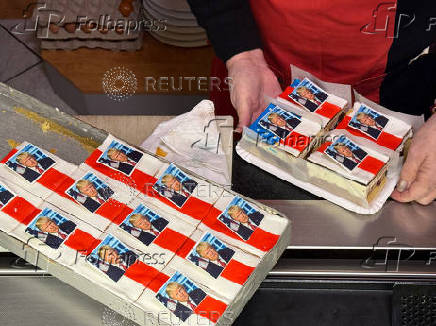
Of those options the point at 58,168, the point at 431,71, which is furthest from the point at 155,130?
the point at 431,71

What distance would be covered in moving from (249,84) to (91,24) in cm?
136

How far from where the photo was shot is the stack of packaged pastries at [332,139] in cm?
176

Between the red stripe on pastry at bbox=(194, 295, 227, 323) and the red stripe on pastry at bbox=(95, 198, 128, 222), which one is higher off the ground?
the red stripe on pastry at bbox=(95, 198, 128, 222)

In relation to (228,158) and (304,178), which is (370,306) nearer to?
(304,178)

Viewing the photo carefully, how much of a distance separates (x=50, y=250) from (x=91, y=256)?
0.32ft

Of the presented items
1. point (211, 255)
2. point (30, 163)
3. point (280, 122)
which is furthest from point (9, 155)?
point (280, 122)

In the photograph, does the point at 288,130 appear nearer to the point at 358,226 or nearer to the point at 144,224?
the point at 358,226

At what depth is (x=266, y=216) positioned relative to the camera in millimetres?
1563

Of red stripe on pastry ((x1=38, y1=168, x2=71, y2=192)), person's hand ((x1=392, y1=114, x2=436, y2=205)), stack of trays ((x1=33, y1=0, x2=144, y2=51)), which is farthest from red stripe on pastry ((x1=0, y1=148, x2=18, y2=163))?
stack of trays ((x1=33, y1=0, x2=144, y2=51))

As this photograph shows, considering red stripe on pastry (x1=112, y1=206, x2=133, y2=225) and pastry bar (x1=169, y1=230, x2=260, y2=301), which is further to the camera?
red stripe on pastry (x1=112, y1=206, x2=133, y2=225)

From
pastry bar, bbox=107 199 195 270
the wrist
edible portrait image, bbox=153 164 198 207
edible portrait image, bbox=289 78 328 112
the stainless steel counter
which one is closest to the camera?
pastry bar, bbox=107 199 195 270

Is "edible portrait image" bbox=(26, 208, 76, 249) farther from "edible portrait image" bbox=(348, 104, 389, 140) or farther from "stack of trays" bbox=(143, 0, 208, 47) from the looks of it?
"stack of trays" bbox=(143, 0, 208, 47)

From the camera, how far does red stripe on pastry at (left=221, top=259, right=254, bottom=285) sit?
1.45 meters

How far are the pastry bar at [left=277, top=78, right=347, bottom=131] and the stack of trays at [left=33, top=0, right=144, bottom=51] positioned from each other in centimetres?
151
